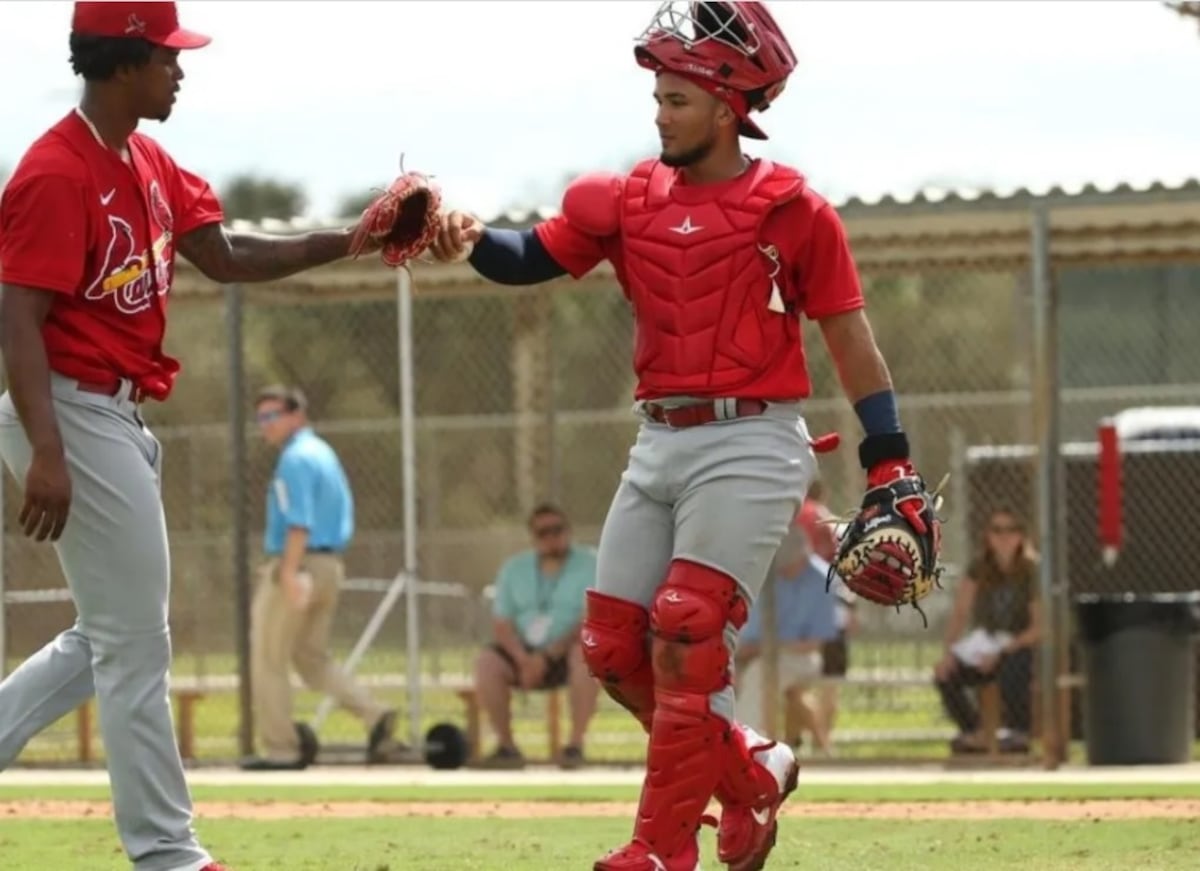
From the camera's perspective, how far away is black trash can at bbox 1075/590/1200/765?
12.9 m

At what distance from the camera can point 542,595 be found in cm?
1388

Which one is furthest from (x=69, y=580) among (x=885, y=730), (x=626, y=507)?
(x=885, y=730)

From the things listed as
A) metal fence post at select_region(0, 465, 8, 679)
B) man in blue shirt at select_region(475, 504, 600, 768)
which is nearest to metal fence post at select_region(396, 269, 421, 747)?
man in blue shirt at select_region(475, 504, 600, 768)

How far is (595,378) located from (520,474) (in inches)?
311

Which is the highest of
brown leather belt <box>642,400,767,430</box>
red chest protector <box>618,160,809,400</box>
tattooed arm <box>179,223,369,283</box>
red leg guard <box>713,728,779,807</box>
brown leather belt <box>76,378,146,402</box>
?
tattooed arm <box>179,223,369,283</box>

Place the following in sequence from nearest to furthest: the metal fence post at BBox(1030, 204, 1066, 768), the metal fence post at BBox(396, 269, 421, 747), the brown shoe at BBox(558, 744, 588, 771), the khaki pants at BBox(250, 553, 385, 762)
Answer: the metal fence post at BBox(1030, 204, 1066, 768)
the brown shoe at BBox(558, 744, 588, 771)
the khaki pants at BBox(250, 553, 385, 762)
the metal fence post at BBox(396, 269, 421, 747)

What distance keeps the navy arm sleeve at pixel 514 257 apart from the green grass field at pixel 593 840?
A: 176cm

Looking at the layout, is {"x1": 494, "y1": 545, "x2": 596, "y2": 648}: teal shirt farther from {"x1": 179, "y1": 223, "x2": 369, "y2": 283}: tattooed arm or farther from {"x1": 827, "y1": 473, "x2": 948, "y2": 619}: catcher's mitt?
{"x1": 827, "y1": 473, "x2": 948, "y2": 619}: catcher's mitt

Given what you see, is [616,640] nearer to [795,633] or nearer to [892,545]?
[892,545]

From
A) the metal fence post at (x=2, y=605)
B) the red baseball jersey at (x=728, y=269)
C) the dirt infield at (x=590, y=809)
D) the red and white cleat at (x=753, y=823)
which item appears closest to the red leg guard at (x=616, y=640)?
the red and white cleat at (x=753, y=823)

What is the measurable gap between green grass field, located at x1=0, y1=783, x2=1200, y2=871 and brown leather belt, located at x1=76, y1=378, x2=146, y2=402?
72.8 inches

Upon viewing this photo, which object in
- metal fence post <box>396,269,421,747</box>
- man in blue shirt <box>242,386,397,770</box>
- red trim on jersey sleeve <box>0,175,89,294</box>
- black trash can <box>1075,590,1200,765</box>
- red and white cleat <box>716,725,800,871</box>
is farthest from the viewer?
metal fence post <box>396,269,421,747</box>

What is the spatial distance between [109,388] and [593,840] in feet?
9.66

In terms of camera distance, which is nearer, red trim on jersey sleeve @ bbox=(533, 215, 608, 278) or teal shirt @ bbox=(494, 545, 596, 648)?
red trim on jersey sleeve @ bbox=(533, 215, 608, 278)
